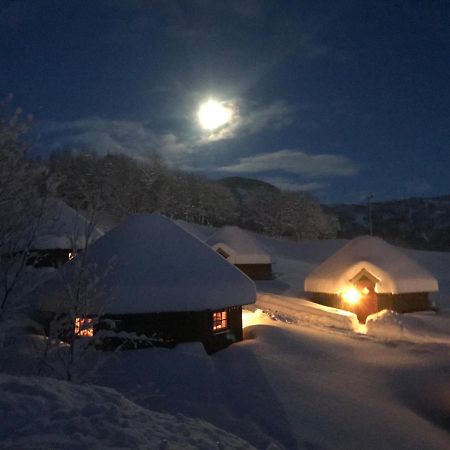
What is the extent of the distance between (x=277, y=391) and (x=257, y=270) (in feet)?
82.2

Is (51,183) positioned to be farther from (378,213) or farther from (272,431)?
(378,213)

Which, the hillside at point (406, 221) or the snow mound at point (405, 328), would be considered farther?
the hillside at point (406, 221)

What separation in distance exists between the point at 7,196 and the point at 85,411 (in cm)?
357

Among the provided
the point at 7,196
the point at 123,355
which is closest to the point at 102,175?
the point at 123,355

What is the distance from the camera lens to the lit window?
43.3 ft

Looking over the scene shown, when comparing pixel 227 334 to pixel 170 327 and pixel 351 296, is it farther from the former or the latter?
pixel 351 296

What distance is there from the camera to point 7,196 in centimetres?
664

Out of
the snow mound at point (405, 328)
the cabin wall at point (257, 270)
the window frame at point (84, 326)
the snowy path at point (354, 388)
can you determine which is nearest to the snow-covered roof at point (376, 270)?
the snow mound at point (405, 328)

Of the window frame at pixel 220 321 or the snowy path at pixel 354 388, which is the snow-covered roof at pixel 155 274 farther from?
the snowy path at pixel 354 388

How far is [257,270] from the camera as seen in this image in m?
34.7

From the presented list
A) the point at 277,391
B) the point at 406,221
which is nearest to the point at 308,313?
the point at 277,391

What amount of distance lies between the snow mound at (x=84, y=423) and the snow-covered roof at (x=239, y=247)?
91.3ft

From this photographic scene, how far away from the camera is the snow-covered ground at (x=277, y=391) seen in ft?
19.2

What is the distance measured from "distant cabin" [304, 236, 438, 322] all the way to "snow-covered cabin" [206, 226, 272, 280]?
10116 mm
